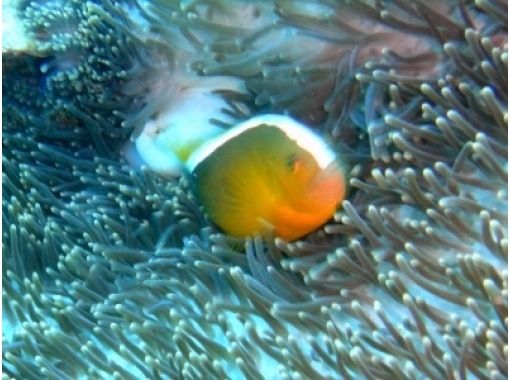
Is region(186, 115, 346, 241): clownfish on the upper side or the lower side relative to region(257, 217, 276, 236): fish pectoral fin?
upper

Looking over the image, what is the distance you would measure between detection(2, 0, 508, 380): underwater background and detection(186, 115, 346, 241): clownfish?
0.04 m

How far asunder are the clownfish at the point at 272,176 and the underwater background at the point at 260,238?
0.04m

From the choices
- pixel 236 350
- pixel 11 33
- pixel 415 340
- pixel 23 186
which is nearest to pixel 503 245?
pixel 415 340

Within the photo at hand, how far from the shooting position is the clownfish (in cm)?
119

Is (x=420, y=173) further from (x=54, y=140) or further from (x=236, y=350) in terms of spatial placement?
(x=54, y=140)

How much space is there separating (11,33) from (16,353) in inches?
34.4

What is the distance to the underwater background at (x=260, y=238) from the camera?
1.05m

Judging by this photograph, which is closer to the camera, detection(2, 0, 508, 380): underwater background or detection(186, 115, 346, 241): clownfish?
detection(2, 0, 508, 380): underwater background

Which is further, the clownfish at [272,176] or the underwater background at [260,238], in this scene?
the clownfish at [272,176]

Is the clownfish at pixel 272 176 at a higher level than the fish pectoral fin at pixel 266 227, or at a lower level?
higher

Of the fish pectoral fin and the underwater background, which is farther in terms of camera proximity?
the fish pectoral fin

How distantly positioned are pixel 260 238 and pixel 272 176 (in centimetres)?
11

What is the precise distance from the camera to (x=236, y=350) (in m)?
1.09

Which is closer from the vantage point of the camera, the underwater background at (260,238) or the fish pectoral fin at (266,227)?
the underwater background at (260,238)
